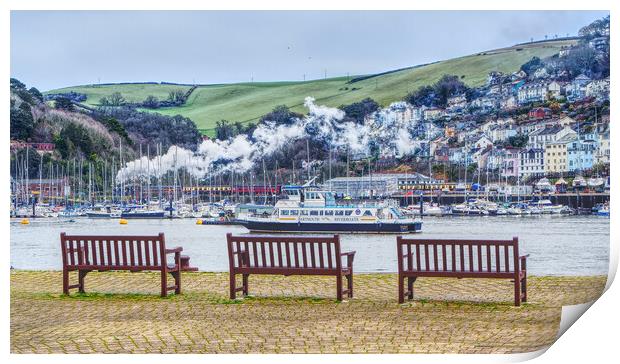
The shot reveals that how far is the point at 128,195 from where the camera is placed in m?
77.4

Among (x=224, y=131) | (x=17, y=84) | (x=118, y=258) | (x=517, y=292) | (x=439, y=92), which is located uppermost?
(x=439, y=92)

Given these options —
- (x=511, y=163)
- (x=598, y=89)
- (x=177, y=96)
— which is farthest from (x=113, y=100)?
(x=598, y=89)

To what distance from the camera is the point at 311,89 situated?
3878 inches

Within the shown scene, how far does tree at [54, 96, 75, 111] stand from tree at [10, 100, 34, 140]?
14.8ft

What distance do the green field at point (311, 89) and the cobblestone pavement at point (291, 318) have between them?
259 feet

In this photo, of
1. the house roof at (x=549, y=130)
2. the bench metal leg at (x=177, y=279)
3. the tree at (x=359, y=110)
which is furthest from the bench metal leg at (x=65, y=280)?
the tree at (x=359, y=110)

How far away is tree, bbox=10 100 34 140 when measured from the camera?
239 ft

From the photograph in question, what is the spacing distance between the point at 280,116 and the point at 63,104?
21270 mm

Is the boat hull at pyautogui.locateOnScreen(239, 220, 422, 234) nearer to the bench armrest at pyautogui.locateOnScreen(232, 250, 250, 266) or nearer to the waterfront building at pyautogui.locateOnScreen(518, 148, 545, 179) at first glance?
the waterfront building at pyautogui.locateOnScreen(518, 148, 545, 179)

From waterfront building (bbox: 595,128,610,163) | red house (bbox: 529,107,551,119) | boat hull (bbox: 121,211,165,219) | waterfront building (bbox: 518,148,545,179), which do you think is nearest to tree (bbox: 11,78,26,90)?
boat hull (bbox: 121,211,165,219)

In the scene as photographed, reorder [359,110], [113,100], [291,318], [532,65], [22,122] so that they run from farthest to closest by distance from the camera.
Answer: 1. [359,110]
2. [532,65]
3. [113,100]
4. [22,122]
5. [291,318]

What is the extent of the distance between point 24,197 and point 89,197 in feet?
23.2

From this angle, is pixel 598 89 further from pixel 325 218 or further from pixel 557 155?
pixel 325 218

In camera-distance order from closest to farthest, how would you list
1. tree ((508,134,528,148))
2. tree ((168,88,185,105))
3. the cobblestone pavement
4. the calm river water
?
the cobblestone pavement
the calm river water
tree ((168,88,185,105))
tree ((508,134,528,148))
